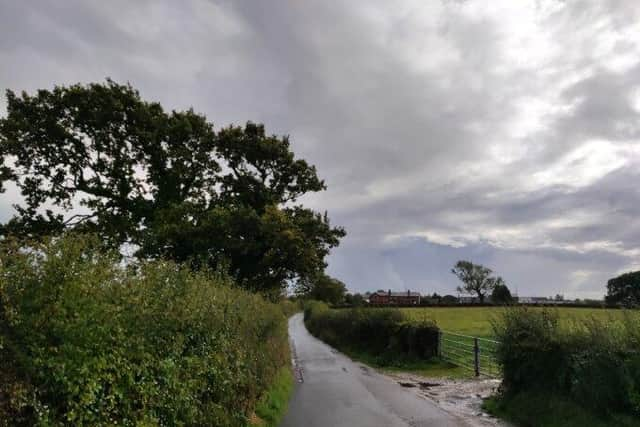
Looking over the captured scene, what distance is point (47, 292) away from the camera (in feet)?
12.7

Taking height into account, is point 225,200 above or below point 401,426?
above

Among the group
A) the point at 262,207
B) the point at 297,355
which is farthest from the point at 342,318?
the point at 262,207

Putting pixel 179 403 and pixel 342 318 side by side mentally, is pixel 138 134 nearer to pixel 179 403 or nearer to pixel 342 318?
pixel 342 318

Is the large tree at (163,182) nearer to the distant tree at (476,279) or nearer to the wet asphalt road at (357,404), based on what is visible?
the wet asphalt road at (357,404)

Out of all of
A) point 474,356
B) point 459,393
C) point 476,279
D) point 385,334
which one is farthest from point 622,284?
point 459,393

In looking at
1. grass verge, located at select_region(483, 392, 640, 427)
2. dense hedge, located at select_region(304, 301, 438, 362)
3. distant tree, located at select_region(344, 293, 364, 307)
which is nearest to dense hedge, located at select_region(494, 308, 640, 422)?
grass verge, located at select_region(483, 392, 640, 427)

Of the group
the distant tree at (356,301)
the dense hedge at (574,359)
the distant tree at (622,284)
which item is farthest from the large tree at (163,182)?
the distant tree at (622,284)

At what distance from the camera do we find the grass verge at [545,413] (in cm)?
884

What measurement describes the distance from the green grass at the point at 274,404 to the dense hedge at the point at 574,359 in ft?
19.9

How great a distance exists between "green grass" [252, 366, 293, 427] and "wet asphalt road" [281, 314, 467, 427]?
207 mm

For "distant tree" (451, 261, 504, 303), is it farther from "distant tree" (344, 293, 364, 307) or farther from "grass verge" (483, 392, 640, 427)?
"grass verge" (483, 392, 640, 427)

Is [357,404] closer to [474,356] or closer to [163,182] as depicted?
[474,356]

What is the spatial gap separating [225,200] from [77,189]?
31.5 feet

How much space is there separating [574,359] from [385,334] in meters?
16.5
